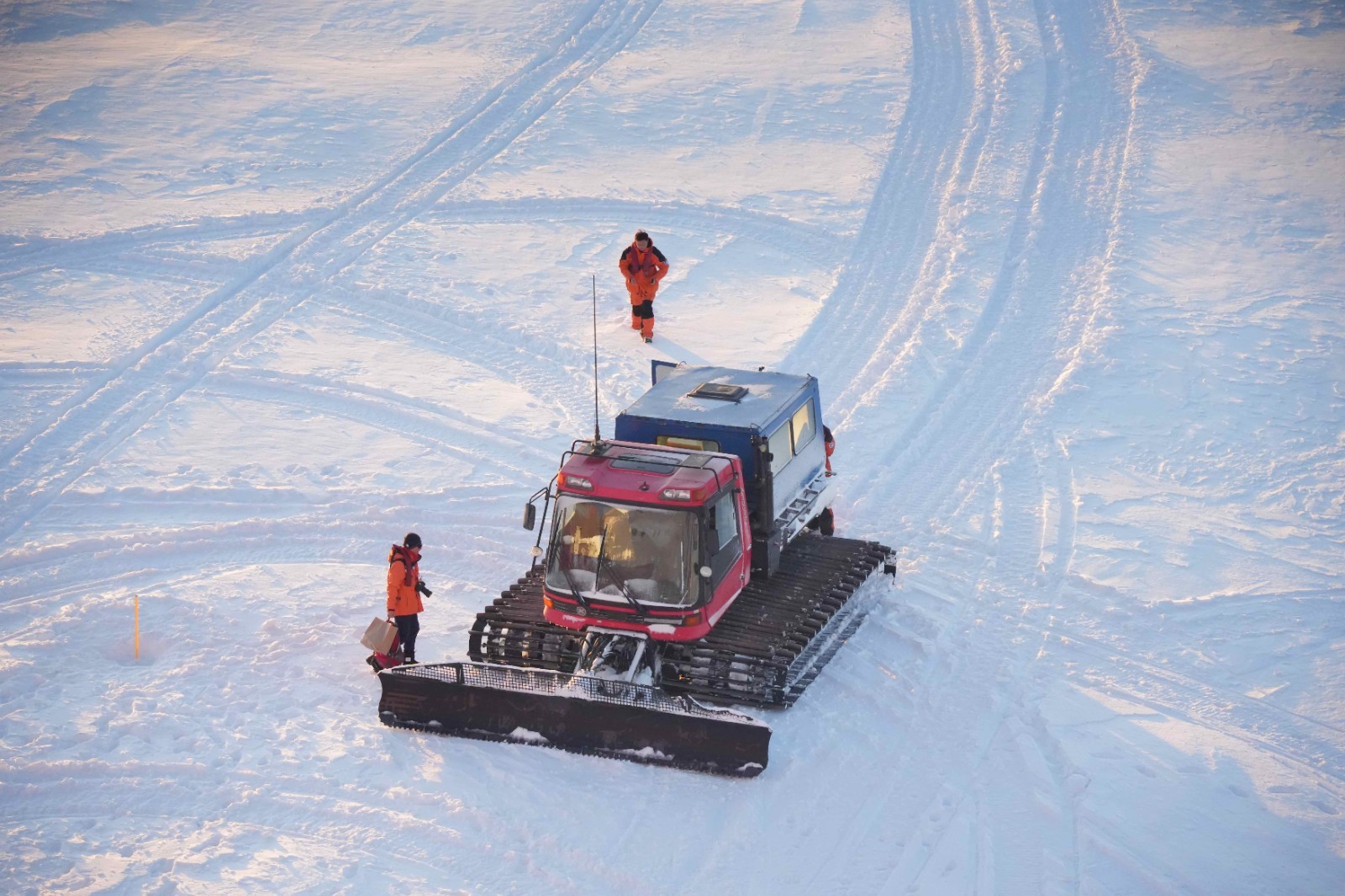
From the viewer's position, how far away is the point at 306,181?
21.8m

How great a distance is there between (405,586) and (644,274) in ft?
24.4

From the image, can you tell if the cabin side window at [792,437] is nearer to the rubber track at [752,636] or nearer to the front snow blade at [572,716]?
the rubber track at [752,636]

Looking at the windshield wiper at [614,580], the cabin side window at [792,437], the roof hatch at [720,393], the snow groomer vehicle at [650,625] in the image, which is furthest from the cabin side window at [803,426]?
the windshield wiper at [614,580]

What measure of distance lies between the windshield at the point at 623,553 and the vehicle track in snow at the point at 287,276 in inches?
256

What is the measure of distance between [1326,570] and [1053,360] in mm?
4847

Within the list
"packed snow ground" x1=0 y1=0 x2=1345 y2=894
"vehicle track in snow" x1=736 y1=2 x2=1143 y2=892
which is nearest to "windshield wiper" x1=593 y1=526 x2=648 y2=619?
"packed snow ground" x1=0 y1=0 x2=1345 y2=894

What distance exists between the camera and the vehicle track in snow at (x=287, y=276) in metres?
15.5

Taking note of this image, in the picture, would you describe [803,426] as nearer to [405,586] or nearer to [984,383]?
[405,586]

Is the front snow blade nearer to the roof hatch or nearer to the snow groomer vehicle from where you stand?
the snow groomer vehicle

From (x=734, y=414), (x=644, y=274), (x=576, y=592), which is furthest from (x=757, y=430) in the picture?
(x=644, y=274)

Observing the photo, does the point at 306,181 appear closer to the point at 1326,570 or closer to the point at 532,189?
the point at 532,189

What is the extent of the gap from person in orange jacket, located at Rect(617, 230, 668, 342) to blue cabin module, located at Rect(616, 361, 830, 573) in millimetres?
4352

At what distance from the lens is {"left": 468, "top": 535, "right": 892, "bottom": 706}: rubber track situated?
11070 mm

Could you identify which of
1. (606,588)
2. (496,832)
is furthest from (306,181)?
(496,832)
